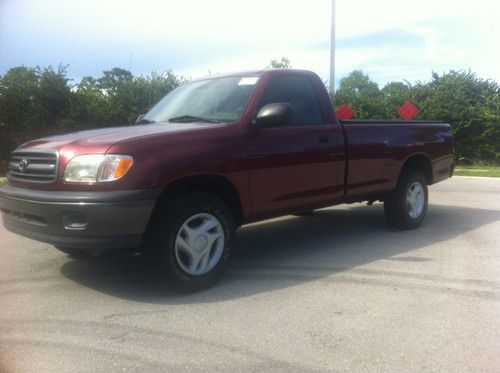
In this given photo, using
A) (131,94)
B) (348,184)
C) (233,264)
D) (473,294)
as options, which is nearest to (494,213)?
(348,184)

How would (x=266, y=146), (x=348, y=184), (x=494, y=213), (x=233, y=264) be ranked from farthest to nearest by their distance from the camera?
(x=494, y=213), (x=348, y=184), (x=233, y=264), (x=266, y=146)

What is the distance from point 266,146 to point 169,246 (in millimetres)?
1316

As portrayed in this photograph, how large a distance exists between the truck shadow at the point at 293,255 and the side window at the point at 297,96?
141 centimetres

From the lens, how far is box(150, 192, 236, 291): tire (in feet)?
12.9

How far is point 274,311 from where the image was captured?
12.1ft

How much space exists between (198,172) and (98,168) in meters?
0.78

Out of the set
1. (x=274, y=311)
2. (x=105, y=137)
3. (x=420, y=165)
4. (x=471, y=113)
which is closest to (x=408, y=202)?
(x=420, y=165)

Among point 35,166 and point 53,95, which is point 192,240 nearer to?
point 35,166

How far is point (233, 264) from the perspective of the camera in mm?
4992

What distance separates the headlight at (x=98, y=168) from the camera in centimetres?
370

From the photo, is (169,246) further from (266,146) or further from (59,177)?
(266,146)

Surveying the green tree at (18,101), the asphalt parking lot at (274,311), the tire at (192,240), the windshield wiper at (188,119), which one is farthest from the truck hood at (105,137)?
the green tree at (18,101)

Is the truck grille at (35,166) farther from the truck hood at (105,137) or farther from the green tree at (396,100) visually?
the green tree at (396,100)

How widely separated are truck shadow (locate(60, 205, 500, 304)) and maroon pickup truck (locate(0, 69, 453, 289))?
0.28 m
